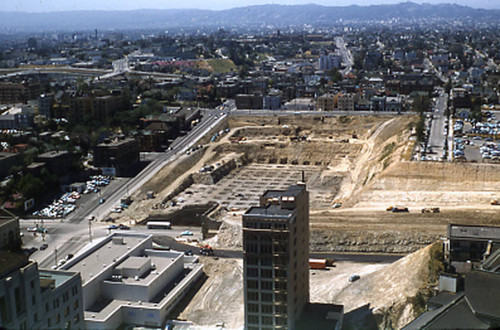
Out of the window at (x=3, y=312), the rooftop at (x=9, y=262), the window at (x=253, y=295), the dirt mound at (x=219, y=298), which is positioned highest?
the rooftop at (x=9, y=262)

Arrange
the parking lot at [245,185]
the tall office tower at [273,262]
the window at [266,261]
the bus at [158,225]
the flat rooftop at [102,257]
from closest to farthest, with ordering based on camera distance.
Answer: the tall office tower at [273,262]
the window at [266,261]
the flat rooftop at [102,257]
the bus at [158,225]
the parking lot at [245,185]

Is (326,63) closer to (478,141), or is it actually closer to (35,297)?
(478,141)

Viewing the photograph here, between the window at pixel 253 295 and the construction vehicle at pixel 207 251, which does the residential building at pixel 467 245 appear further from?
the construction vehicle at pixel 207 251

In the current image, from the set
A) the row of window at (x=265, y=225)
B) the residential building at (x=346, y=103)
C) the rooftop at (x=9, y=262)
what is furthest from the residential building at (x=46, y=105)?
the rooftop at (x=9, y=262)

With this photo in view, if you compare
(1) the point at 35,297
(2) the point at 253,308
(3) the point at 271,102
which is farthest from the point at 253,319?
(3) the point at 271,102

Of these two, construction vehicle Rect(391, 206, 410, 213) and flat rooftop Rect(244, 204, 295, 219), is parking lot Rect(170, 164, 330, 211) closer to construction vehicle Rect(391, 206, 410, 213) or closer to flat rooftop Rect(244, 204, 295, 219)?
construction vehicle Rect(391, 206, 410, 213)

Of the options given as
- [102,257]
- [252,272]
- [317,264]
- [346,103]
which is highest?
[252,272]

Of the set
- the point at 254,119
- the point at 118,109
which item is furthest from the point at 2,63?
the point at 254,119
